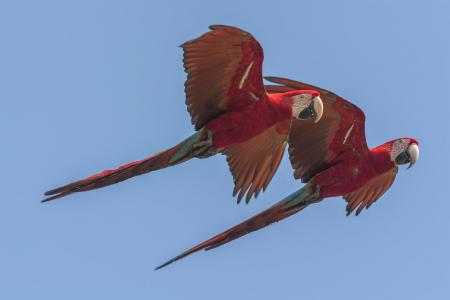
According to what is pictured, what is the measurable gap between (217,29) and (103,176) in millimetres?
2229

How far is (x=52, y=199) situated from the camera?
13.8 metres

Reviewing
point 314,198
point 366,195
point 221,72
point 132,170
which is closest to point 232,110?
point 221,72

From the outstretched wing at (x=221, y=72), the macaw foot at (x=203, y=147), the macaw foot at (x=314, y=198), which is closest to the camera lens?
the outstretched wing at (x=221, y=72)

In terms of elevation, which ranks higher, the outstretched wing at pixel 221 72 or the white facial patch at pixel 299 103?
the outstretched wing at pixel 221 72

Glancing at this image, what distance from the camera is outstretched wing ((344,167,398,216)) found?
1653cm

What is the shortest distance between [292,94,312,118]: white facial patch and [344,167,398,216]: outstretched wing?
2.01 meters

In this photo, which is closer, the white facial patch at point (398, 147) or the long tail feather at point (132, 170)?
the long tail feather at point (132, 170)

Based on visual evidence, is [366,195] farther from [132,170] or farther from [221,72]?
[132,170]

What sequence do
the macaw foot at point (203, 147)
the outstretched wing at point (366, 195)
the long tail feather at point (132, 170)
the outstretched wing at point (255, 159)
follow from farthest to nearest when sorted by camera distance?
the outstretched wing at point (366, 195) → the outstretched wing at point (255, 159) → the macaw foot at point (203, 147) → the long tail feather at point (132, 170)

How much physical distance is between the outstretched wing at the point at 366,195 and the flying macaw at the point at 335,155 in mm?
260

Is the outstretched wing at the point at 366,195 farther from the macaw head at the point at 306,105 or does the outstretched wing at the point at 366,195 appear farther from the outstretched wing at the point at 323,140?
the macaw head at the point at 306,105

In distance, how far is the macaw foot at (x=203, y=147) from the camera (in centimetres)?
1476

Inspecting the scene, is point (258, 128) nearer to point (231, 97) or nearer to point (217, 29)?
point (231, 97)

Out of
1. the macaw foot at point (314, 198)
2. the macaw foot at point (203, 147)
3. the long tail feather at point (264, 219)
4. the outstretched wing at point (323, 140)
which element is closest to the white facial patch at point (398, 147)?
the outstretched wing at point (323, 140)
